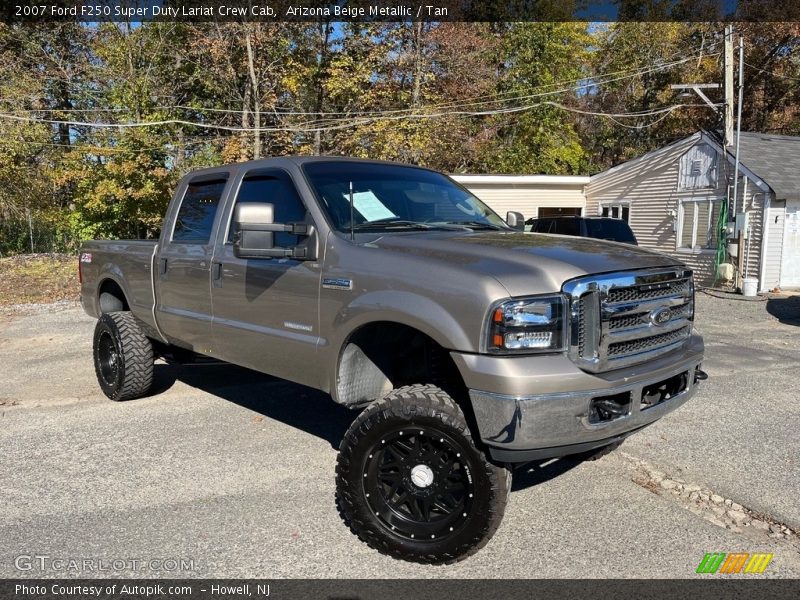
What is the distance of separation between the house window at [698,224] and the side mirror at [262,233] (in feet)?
53.8

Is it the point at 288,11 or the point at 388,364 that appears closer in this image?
the point at 388,364

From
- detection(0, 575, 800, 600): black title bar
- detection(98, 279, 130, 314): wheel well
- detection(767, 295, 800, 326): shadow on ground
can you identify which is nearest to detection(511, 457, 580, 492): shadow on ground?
detection(0, 575, 800, 600): black title bar

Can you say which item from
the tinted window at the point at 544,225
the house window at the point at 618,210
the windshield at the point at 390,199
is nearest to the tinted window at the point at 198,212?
the windshield at the point at 390,199

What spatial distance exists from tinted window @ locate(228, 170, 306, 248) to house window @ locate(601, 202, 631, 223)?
59.5 feet

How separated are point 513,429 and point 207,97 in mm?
30772

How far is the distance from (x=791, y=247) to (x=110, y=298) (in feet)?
51.9

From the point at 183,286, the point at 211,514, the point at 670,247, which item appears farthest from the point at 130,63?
the point at 211,514

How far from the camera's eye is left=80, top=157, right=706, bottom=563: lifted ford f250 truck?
2.98 meters

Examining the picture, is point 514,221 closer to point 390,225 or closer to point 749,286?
point 390,225

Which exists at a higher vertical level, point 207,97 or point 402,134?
point 207,97

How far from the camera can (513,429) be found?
9.50 feet

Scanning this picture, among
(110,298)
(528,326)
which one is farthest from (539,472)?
(110,298)

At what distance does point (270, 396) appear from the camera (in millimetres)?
6359

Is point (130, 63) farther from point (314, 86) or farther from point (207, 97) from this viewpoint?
point (314, 86)
